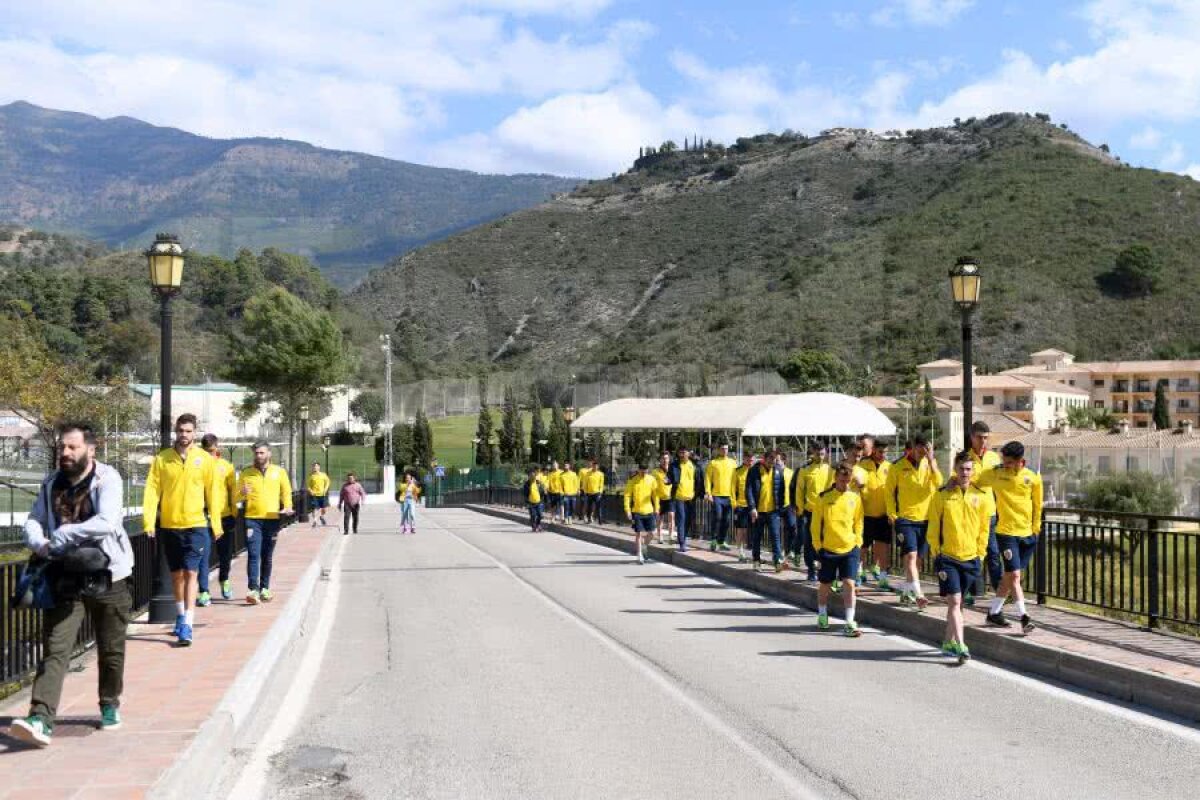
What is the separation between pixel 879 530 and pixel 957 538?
3893 mm

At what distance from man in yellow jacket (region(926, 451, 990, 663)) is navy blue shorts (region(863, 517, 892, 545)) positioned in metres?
3.53

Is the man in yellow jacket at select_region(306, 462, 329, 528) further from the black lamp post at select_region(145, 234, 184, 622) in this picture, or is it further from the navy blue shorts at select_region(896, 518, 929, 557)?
the navy blue shorts at select_region(896, 518, 929, 557)

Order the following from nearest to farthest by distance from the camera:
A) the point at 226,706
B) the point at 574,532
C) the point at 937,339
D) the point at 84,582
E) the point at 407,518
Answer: the point at 84,582 → the point at 226,706 → the point at 574,532 → the point at 407,518 → the point at 937,339

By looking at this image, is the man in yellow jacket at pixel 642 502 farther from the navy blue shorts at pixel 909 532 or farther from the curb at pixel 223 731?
the curb at pixel 223 731

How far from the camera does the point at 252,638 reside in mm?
11180

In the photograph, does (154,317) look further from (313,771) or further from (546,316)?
(313,771)

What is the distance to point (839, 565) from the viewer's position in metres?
12.4

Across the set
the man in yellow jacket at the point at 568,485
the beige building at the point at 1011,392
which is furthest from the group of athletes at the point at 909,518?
the beige building at the point at 1011,392

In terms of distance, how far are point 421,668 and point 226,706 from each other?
2.85m

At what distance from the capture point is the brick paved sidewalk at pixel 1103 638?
376 inches

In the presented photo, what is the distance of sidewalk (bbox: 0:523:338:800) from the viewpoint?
20.2 feet

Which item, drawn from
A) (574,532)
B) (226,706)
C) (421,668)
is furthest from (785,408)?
(226,706)

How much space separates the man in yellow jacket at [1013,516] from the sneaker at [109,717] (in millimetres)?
7387

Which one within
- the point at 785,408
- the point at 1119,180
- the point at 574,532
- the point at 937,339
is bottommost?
the point at 574,532
